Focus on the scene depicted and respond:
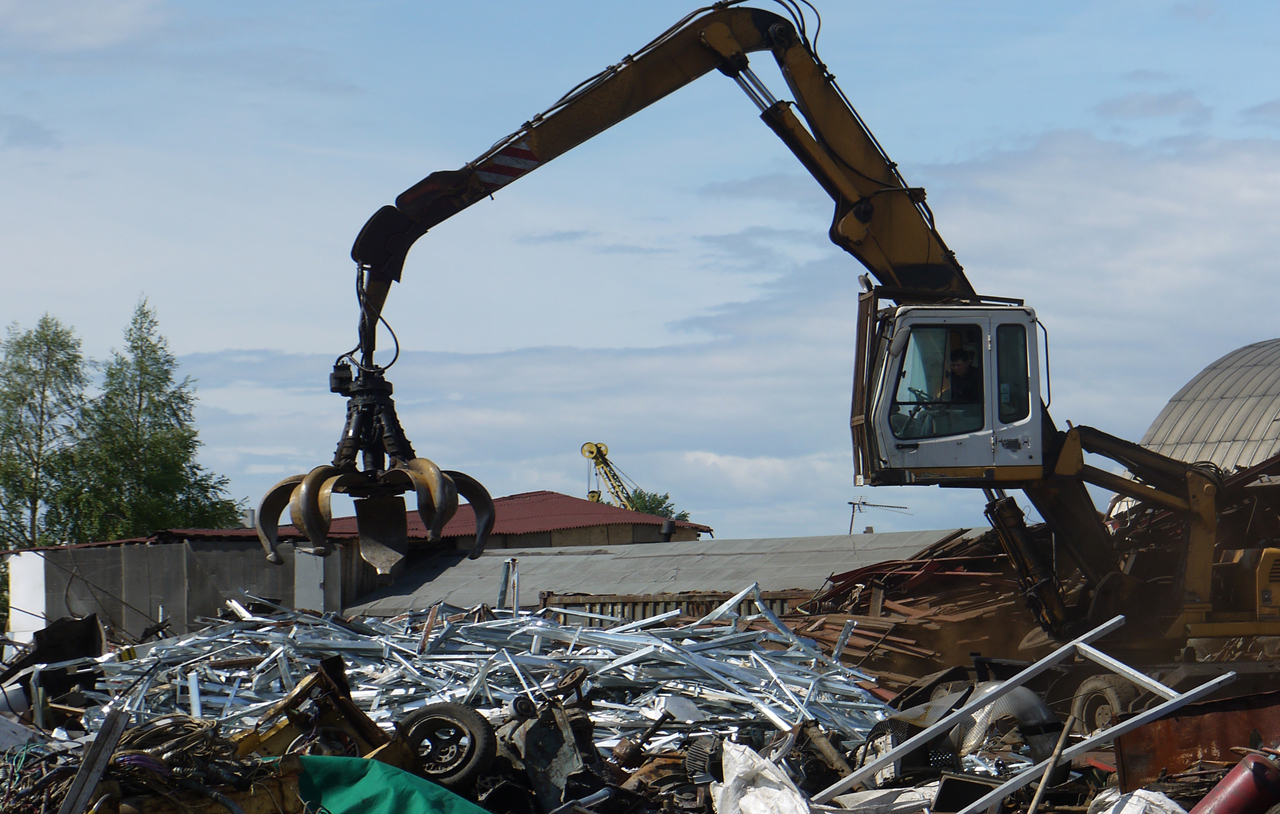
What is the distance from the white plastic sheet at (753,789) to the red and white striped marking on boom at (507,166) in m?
4.64

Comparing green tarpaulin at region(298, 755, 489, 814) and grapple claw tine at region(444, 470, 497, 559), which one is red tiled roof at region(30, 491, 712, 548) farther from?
green tarpaulin at region(298, 755, 489, 814)

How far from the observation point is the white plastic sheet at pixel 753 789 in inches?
263

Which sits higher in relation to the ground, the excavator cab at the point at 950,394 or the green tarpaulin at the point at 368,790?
the excavator cab at the point at 950,394

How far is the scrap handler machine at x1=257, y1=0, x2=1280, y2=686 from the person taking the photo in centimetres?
939

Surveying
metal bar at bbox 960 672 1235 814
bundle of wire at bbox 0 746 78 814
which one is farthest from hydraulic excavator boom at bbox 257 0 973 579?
metal bar at bbox 960 672 1235 814

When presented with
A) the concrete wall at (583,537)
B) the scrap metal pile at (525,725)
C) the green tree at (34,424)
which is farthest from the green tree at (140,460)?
the scrap metal pile at (525,725)

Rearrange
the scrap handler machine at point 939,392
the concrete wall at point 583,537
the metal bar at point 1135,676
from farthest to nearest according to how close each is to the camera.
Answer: the concrete wall at point 583,537, the scrap handler machine at point 939,392, the metal bar at point 1135,676

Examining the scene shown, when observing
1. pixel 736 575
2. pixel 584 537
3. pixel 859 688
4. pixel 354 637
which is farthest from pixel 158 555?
pixel 859 688

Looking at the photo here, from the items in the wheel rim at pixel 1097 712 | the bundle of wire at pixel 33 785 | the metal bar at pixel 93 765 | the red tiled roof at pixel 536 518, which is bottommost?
the wheel rim at pixel 1097 712

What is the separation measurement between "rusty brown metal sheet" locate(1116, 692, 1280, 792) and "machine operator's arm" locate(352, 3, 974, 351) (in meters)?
4.11

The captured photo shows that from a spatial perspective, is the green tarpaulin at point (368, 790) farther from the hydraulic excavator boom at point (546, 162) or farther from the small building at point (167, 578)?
the small building at point (167, 578)

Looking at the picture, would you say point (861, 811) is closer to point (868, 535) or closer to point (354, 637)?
point (354, 637)

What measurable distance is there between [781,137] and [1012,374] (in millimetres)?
2800

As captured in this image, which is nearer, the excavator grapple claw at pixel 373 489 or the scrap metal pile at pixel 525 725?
the scrap metal pile at pixel 525 725
